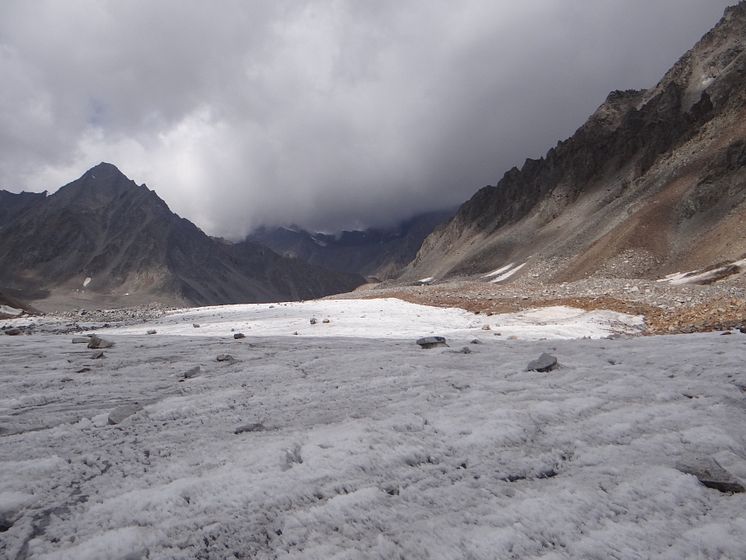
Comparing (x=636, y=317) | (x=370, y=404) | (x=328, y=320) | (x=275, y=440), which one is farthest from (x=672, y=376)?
(x=328, y=320)

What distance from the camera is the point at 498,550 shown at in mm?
2492

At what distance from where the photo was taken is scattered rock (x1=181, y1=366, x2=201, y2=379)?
21.6 feet

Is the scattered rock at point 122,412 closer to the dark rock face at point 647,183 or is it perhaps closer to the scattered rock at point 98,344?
the scattered rock at point 98,344

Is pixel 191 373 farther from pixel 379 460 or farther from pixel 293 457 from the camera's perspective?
pixel 379 460

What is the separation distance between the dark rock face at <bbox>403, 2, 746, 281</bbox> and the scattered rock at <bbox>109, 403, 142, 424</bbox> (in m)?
43.1

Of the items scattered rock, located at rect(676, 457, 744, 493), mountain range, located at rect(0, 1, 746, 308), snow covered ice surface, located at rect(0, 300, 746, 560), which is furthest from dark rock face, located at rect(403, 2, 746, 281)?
scattered rock, located at rect(676, 457, 744, 493)

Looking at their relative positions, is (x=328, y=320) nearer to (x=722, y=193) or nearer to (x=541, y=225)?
(x=722, y=193)

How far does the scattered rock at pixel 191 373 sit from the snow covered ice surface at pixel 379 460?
0.11m

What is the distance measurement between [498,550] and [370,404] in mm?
2628

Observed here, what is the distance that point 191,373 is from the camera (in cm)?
670

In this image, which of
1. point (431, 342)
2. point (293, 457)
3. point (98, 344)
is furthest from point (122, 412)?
point (431, 342)

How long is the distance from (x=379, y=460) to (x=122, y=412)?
10.1 feet

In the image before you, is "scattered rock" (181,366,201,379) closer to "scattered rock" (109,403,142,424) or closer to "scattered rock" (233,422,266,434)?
"scattered rock" (109,403,142,424)

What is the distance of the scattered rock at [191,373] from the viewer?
21.6ft
